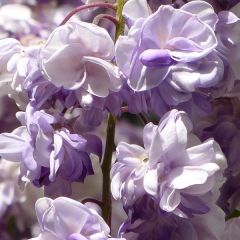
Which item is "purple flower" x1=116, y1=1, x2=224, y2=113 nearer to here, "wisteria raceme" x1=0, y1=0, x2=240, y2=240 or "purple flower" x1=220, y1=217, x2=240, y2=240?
"wisteria raceme" x1=0, y1=0, x2=240, y2=240

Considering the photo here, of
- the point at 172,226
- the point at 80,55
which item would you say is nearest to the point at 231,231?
the point at 172,226

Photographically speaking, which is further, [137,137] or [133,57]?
[137,137]

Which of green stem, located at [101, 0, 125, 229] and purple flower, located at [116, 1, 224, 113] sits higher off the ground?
purple flower, located at [116, 1, 224, 113]

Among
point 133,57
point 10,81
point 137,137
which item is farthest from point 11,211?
point 133,57

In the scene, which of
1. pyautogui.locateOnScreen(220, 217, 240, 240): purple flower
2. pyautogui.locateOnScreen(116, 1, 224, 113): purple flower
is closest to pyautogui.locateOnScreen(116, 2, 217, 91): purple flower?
pyautogui.locateOnScreen(116, 1, 224, 113): purple flower

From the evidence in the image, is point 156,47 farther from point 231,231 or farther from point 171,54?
point 231,231

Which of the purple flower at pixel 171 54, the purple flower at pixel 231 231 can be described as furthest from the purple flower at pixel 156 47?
the purple flower at pixel 231 231

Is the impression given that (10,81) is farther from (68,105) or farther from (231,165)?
(231,165)
